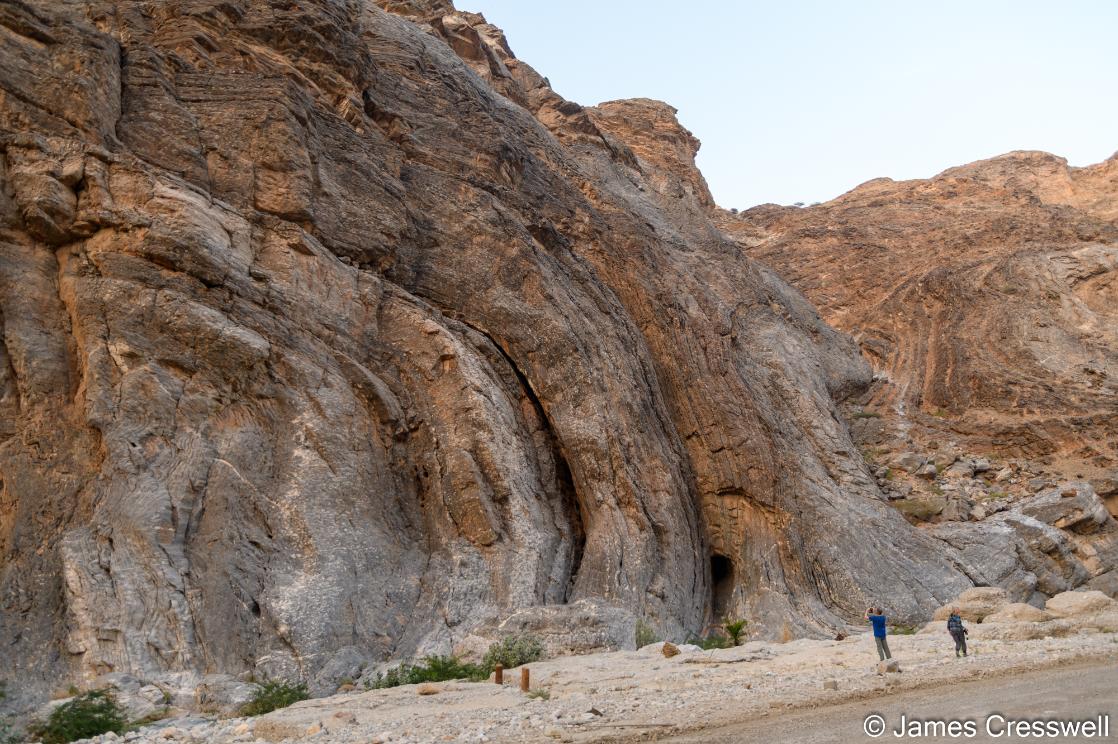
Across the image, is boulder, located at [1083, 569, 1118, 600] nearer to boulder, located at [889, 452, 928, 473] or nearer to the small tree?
boulder, located at [889, 452, 928, 473]

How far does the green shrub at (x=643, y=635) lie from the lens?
15.4 m

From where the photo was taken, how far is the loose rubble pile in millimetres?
8844

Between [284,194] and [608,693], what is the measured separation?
12946 mm

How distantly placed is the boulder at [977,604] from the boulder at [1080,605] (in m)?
0.92

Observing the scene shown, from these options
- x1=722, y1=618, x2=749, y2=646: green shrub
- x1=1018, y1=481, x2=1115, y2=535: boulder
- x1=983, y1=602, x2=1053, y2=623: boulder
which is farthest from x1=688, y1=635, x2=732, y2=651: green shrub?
x1=1018, y1=481, x2=1115, y2=535: boulder

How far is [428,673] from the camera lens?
→ 1234cm

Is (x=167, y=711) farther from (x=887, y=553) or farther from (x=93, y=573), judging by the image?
(x=887, y=553)

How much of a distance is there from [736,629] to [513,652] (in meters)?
6.30

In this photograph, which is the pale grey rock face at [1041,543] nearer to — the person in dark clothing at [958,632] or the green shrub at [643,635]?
the person in dark clothing at [958,632]

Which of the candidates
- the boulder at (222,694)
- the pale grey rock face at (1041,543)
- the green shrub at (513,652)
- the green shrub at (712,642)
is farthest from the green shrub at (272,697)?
the pale grey rock face at (1041,543)

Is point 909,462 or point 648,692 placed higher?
point 909,462

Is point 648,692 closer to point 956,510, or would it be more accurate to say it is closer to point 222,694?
point 222,694

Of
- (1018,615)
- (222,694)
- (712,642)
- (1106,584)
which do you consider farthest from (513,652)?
(1106,584)

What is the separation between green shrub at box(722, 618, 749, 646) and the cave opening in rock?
1224 mm
